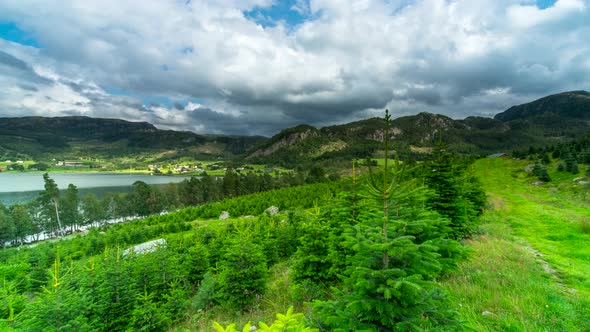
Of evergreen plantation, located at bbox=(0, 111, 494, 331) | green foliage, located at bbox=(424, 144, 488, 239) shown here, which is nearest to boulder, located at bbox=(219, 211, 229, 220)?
evergreen plantation, located at bbox=(0, 111, 494, 331)

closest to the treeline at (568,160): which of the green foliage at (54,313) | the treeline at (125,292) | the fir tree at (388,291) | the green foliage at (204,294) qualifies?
the fir tree at (388,291)

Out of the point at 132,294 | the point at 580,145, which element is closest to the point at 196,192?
the point at 132,294

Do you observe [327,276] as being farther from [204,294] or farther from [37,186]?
[37,186]

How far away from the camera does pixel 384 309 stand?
376cm

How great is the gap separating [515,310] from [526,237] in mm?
13266

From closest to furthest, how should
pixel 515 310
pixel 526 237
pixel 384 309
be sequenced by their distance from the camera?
1. pixel 384 309
2. pixel 515 310
3. pixel 526 237

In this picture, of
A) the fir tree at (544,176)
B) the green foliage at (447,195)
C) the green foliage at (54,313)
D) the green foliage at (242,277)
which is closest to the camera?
the green foliage at (54,313)

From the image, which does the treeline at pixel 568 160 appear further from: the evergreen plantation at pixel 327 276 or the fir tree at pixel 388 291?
the fir tree at pixel 388 291

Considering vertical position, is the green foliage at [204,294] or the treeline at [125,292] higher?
the treeline at [125,292]

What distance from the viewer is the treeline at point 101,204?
56.3 metres

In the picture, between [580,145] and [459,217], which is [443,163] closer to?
[459,217]

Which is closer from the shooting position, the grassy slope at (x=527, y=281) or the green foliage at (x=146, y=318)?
the grassy slope at (x=527, y=281)

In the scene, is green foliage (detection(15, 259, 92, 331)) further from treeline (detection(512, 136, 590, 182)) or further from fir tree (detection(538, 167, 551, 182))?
fir tree (detection(538, 167, 551, 182))

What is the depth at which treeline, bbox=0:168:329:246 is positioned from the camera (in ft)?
185
